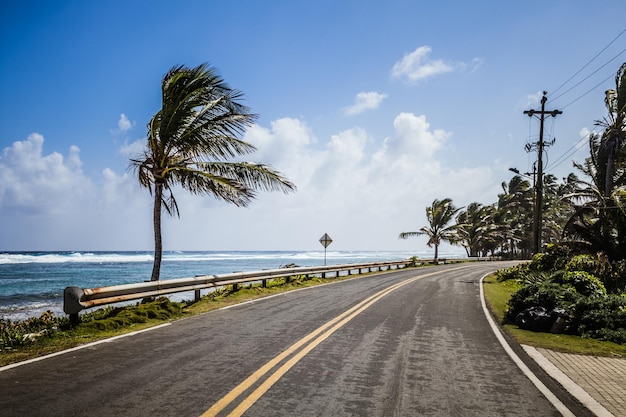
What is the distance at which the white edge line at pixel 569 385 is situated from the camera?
15.7 feet

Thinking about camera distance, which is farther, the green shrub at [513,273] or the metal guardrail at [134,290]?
the green shrub at [513,273]

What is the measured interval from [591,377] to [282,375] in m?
4.59

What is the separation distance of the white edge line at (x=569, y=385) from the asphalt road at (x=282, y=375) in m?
0.19

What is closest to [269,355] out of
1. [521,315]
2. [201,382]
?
[201,382]

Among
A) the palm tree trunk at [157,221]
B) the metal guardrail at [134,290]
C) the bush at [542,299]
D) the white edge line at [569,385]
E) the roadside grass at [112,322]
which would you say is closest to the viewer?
the white edge line at [569,385]

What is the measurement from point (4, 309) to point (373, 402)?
20250 mm

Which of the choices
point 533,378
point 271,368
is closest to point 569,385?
point 533,378

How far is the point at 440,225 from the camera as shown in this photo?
1965 inches

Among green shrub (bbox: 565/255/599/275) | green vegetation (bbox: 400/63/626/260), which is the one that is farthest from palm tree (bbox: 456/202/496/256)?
green shrub (bbox: 565/255/599/275)

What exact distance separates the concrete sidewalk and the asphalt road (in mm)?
302

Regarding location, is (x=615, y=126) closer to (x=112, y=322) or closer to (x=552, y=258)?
(x=552, y=258)

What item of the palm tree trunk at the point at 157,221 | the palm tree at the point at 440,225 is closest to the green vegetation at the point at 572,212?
the palm tree at the point at 440,225

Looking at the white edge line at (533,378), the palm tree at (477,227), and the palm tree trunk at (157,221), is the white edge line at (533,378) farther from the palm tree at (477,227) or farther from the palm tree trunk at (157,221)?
the palm tree at (477,227)

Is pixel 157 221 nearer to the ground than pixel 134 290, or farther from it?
farther from it
